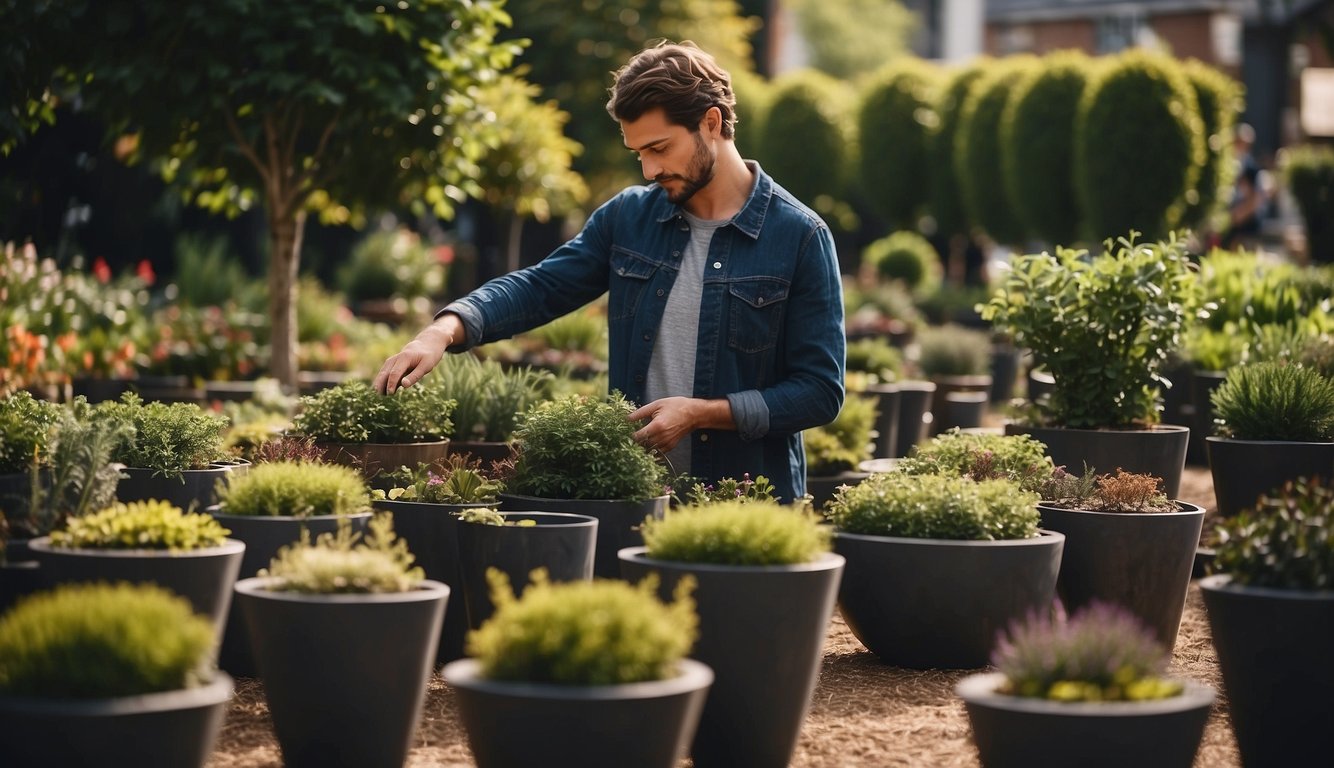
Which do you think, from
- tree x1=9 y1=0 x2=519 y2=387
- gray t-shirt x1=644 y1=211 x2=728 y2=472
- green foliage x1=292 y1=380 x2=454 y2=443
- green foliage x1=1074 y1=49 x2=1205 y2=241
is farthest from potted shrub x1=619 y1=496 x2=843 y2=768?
green foliage x1=1074 y1=49 x2=1205 y2=241

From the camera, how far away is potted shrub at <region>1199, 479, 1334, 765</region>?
388 cm

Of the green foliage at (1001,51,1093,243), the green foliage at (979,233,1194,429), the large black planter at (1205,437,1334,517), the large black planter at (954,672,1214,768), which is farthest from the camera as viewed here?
the green foliage at (1001,51,1093,243)

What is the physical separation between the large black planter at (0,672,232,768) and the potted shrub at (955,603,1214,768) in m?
1.57

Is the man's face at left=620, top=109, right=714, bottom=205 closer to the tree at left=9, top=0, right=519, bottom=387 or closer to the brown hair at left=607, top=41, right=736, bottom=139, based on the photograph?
the brown hair at left=607, top=41, right=736, bottom=139

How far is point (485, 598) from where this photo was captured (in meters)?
4.52

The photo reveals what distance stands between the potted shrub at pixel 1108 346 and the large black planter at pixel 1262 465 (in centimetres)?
28

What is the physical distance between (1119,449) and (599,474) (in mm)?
2776

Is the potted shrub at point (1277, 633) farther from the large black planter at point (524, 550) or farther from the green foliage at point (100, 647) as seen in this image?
the green foliage at point (100, 647)

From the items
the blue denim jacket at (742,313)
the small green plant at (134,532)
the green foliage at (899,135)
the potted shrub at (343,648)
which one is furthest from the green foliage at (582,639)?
the green foliage at (899,135)

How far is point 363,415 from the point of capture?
566cm

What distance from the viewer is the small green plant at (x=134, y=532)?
153 inches

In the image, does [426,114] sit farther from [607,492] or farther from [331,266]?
[331,266]

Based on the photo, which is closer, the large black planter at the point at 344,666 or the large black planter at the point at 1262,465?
the large black planter at the point at 344,666

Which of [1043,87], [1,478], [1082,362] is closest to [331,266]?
[1043,87]
